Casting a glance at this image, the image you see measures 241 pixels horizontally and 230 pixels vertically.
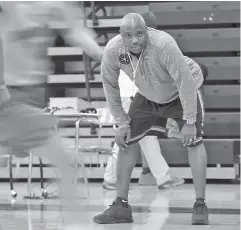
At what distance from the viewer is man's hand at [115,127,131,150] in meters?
4.11

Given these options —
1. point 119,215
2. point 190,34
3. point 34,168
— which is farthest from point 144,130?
point 190,34

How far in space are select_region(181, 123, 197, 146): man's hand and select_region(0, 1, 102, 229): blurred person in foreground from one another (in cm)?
82

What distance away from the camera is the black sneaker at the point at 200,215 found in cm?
396

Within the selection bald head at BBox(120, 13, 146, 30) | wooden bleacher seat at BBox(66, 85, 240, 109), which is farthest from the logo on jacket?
wooden bleacher seat at BBox(66, 85, 240, 109)

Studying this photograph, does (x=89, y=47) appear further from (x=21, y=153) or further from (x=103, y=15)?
(x=103, y=15)

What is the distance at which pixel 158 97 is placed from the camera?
13.2 ft

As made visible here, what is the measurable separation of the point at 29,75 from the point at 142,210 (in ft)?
5.30

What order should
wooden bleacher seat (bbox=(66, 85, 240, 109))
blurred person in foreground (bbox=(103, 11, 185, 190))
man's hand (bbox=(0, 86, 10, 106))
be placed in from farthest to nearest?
1. wooden bleacher seat (bbox=(66, 85, 240, 109))
2. blurred person in foreground (bbox=(103, 11, 185, 190))
3. man's hand (bbox=(0, 86, 10, 106))

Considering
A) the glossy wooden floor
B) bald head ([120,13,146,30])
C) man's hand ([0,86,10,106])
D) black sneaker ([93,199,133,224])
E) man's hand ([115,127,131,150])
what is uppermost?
bald head ([120,13,146,30])

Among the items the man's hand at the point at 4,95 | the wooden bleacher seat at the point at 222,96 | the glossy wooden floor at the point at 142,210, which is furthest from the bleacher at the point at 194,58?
the man's hand at the point at 4,95

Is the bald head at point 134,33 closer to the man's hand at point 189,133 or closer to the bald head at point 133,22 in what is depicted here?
the bald head at point 133,22

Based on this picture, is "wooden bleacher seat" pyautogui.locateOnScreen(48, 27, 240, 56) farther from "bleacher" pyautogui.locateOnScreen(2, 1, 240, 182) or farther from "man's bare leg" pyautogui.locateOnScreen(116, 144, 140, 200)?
"man's bare leg" pyautogui.locateOnScreen(116, 144, 140, 200)

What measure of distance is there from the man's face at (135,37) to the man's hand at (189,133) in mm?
549

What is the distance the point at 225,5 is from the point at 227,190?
2.93 m
